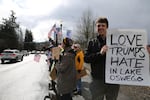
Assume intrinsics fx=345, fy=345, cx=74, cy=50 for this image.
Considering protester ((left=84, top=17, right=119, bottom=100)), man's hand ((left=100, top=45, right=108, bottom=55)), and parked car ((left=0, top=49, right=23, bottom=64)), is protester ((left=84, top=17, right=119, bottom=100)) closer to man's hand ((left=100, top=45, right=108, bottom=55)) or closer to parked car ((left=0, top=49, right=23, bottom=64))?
man's hand ((left=100, top=45, right=108, bottom=55))

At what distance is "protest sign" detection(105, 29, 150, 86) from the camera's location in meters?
4.97

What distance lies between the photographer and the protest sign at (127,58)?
16.3 ft

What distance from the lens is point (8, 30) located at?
334 feet

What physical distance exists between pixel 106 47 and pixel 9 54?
36.4m

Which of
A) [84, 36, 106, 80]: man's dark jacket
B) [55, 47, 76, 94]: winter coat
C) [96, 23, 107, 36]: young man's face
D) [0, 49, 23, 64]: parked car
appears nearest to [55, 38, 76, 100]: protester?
[55, 47, 76, 94]: winter coat

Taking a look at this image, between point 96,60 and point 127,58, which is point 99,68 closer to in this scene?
point 96,60

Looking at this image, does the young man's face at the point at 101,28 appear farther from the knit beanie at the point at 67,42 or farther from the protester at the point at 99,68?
the knit beanie at the point at 67,42

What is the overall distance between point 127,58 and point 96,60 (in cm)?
47

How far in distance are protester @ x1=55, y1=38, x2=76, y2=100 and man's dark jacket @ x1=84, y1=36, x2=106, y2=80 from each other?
1300 millimetres

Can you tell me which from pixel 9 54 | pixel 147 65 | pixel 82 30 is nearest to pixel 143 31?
pixel 147 65

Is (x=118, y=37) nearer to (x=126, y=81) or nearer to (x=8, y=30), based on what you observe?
(x=126, y=81)

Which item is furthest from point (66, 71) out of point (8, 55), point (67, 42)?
point (8, 55)

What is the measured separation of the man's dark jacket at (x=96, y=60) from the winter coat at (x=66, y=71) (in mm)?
1298

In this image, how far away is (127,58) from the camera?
16.4ft
